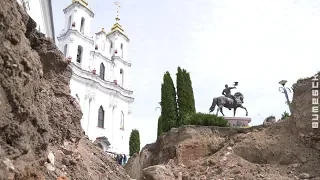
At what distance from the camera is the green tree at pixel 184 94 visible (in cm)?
1986

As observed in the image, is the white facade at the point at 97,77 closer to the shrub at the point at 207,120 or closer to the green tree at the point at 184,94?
the green tree at the point at 184,94

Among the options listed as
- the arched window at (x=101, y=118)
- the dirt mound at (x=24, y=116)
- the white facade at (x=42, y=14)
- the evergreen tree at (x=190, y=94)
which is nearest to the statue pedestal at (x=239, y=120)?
the evergreen tree at (x=190, y=94)

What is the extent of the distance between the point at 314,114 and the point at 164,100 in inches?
427

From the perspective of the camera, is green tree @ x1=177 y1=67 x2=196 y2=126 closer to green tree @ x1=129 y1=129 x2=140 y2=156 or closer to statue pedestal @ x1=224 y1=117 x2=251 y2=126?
statue pedestal @ x1=224 y1=117 x2=251 y2=126

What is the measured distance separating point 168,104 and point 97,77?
20800 mm

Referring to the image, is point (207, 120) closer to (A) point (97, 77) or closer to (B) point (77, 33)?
(A) point (97, 77)

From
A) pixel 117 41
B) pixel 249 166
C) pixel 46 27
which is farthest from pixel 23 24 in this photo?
pixel 117 41

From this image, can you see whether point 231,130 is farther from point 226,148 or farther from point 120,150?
point 120,150

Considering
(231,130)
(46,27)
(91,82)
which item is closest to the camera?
(231,130)

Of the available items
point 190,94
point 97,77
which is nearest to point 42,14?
point 97,77

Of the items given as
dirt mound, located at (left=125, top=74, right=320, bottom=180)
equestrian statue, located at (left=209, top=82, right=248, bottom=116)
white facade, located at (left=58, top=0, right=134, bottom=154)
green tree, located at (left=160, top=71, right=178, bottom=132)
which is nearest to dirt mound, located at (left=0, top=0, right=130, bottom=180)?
dirt mound, located at (left=125, top=74, right=320, bottom=180)

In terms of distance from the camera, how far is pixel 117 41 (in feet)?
147

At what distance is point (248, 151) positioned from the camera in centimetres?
1169

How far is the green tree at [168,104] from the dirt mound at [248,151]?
4.85 meters
